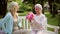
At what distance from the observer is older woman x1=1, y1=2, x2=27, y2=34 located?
3623mm

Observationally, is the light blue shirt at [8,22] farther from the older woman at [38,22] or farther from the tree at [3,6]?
the tree at [3,6]

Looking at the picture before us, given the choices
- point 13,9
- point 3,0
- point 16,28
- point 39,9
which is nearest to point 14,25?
point 16,28

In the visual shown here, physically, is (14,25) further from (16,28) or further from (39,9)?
(39,9)

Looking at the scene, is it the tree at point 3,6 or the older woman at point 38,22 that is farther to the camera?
the tree at point 3,6

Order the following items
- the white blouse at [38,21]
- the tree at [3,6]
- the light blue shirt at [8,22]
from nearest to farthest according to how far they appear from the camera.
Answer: the light blue shirt at [8,22] → the white blouse at [38,21] → the tree at [3,6]

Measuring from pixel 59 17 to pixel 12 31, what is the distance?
4.57m

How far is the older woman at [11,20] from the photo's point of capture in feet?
11.9

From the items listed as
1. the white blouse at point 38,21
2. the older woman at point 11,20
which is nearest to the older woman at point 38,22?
the white blouse at point 38,21

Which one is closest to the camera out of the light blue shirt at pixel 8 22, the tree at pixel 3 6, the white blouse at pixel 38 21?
the light blue shirt at pixel 8 22

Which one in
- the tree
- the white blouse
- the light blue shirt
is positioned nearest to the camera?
the light blue shirt

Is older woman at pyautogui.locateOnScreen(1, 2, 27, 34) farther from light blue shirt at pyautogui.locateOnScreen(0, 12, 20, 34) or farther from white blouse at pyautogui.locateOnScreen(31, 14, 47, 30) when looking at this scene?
white blouse at pyautogui.locateOnScreen(31, 14, 47, 30)

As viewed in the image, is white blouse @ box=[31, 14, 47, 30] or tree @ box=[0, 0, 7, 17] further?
tree @ box=[0, 0, 7, 17]

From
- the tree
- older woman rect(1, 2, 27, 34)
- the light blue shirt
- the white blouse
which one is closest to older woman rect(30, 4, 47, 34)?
the white blouse

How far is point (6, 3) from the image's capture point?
7.60 m
